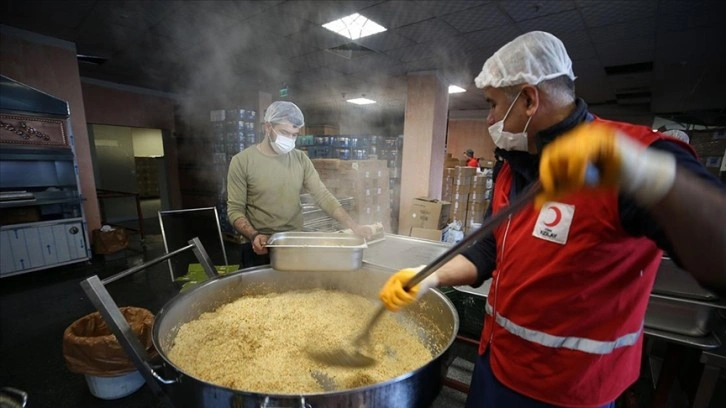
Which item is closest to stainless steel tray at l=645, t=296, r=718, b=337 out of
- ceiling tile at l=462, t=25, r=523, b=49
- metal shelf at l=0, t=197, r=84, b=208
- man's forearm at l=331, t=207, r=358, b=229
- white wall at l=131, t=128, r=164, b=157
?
man's forearm at l=331, t=207, r=358, b=229

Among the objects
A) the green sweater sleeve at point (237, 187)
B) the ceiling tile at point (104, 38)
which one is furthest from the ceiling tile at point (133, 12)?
the green sweater sleeve at point (237, 187)

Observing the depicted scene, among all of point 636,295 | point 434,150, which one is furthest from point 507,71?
point 434,150

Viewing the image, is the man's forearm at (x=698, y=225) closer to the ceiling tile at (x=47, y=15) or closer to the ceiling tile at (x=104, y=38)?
the ceiling tile at (x=47, y=15)

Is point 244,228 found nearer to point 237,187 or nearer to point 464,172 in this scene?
point 237,187

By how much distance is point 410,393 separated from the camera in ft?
2.60

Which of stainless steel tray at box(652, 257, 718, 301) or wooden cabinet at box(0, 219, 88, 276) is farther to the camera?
wooden cabinet at box(0, 219, 88, 276)

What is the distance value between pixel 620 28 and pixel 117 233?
22.1 ft

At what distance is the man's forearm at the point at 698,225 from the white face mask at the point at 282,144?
70.6 inches

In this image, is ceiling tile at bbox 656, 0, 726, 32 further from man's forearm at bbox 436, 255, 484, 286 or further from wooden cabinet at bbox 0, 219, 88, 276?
wooden cabinet at bbox 0, 219, 88, 276

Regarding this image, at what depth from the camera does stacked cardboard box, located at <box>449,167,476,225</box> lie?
5.36 meters

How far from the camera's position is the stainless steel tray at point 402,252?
1.85 meters

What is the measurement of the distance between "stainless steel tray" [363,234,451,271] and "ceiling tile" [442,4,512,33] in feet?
7.34

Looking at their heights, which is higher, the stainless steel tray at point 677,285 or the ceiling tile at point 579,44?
the ceiling tile at point 579,44

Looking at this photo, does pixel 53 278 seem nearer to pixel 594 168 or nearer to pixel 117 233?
pixel 117 233
